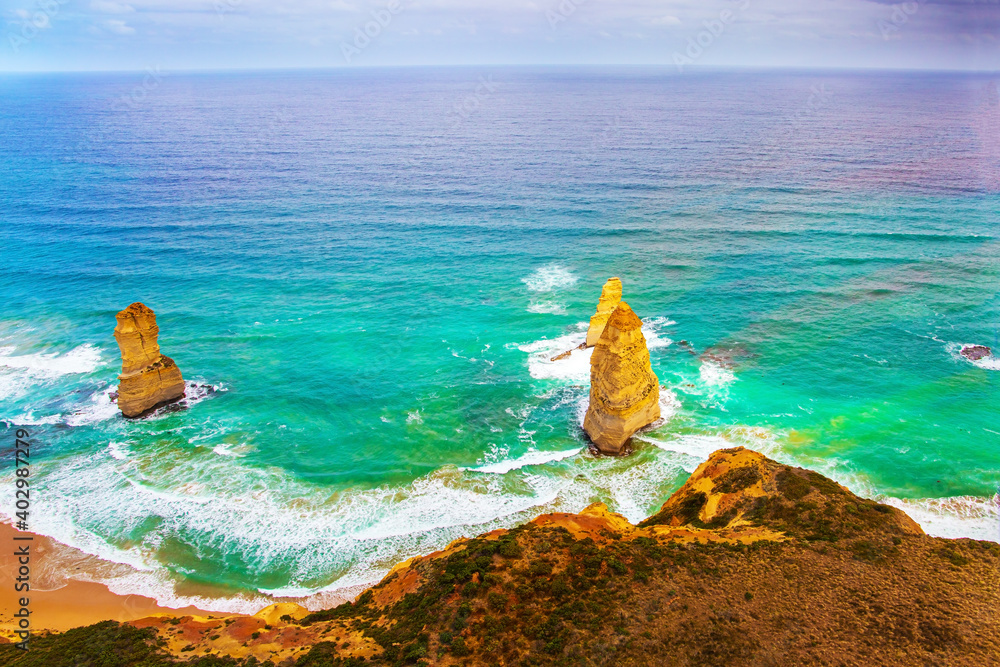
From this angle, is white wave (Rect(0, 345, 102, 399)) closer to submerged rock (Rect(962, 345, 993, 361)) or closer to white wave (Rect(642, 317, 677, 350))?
white wave (Rect(642, 317, 677, 350))

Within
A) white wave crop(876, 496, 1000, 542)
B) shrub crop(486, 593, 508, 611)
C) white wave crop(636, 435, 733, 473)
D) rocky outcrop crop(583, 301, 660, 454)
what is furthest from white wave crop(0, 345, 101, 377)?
white wave crop(876, 496, 1000, 542)

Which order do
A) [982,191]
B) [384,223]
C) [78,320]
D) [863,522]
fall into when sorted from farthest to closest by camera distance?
[982,191] < [384,223] < [78,320] < [863,522]

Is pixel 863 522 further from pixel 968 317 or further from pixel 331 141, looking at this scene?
pixel 331 141

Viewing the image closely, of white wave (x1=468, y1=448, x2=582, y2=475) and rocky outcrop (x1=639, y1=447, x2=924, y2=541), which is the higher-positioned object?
rocky outcrop (x1=639, y1=447, x2=924, y2=541)

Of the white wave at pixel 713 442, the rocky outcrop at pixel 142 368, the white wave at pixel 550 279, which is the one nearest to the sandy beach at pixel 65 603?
the rocky outcrop at pixel 142 368

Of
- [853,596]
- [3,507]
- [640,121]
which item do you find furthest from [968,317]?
[640,121]

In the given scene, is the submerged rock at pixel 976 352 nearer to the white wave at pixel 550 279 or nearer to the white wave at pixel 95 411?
the white wave at pixel 550 279
